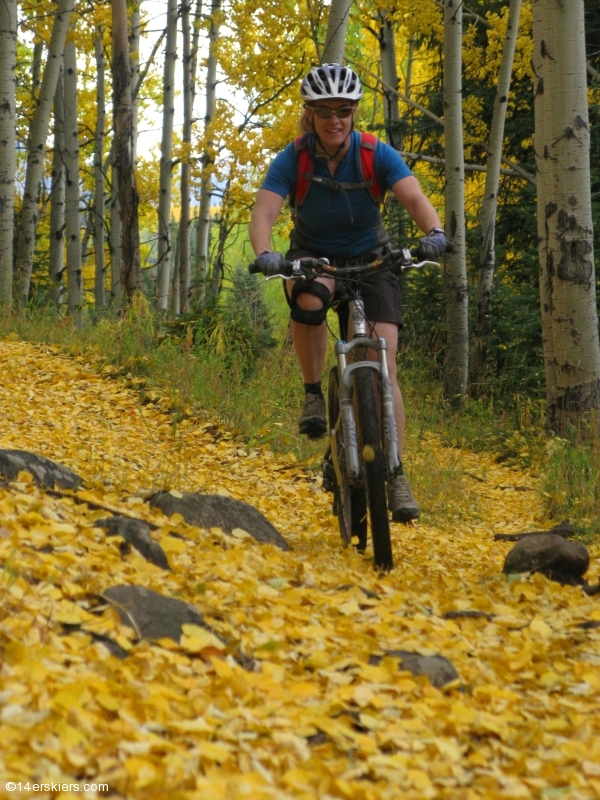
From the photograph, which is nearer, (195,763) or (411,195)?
(195,763)

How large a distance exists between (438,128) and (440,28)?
156cm

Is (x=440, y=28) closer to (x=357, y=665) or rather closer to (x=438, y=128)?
(x=438, y=128)

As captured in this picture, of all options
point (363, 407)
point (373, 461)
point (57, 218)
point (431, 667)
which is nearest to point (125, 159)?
point (363, 407)

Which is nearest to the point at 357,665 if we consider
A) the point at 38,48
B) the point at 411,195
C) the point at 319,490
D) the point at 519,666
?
the point at 519,666

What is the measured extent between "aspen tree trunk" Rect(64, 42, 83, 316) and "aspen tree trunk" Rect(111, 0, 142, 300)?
5.37 meters

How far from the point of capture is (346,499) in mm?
4914

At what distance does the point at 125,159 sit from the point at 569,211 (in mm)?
5731

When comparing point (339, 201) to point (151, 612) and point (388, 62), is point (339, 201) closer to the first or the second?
point (151, 612)

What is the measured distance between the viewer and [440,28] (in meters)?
14.6

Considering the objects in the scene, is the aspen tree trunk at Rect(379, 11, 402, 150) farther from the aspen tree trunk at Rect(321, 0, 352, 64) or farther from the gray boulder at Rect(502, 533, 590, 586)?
the gray boulder at Rect(502, 533, 590, 586)

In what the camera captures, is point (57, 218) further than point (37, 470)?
Yes

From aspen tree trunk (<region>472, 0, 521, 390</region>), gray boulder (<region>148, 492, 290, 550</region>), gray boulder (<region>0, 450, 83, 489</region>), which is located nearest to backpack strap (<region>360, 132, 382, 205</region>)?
gray boulder (<region>148, 492, 290, 550</region>)

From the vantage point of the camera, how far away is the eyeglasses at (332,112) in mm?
4730

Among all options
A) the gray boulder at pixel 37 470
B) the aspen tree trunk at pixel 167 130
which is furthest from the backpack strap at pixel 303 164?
the aspen tree trunk at pixel 167 130
